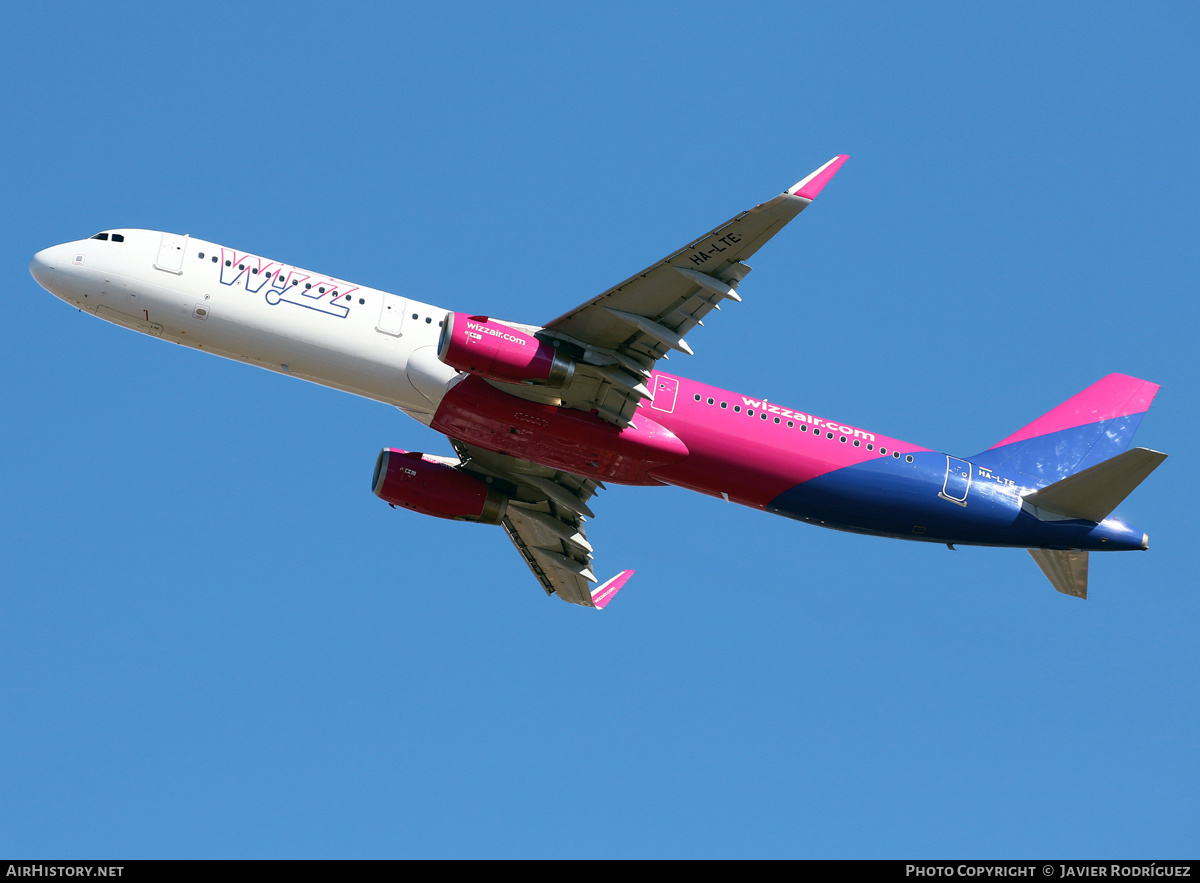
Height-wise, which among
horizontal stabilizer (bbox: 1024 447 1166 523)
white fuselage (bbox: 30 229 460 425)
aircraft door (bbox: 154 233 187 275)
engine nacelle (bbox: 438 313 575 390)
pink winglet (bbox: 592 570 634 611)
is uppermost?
aircraft door (bbox: 154 233 187 275)

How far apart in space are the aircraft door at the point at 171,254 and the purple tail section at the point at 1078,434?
26.5 metres

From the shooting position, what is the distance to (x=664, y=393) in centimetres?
3556

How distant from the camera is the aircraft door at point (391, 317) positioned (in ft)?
114

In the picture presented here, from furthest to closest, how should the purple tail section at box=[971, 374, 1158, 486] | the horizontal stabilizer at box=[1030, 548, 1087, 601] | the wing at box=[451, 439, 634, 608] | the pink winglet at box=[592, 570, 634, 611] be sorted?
the pink winglet at box=[592, 570, 634, 611] → the wing at box=[451, 439, 634, 608] → the purple tail section at box=[971, 374, 1158, 486] → the horizontal stabilizer at box=[1030, 548, 1087, 601]

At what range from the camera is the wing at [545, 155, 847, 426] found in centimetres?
2995

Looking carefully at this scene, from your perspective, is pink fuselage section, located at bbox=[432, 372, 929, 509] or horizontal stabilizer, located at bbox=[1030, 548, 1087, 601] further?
horizontal stabilizer, located at bbox=[1030, 548, 1087, 601]

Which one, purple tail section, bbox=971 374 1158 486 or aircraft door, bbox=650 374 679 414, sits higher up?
purple tail section, bbox=971 374 1158 486

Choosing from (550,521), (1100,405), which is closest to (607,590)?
(550,521)

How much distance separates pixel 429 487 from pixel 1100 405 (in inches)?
943

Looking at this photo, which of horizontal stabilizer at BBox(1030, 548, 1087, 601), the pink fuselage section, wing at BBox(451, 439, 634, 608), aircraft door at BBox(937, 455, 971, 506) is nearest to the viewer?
the pink fuselage section

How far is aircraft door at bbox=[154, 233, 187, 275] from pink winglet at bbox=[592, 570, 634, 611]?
1870cm

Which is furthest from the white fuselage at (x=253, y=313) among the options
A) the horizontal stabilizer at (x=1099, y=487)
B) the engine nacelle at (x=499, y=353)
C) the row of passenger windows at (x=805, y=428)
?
the horizontal stabilizer at (x=1099, y=487)

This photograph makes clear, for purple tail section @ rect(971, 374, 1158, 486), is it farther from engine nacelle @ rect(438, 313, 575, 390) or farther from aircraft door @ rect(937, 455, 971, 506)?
engine nacelle @ rect(438, 313, 575, 390)

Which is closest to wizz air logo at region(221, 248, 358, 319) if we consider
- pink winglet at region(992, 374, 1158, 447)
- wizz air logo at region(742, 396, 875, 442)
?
wizz air logo at region(742, 396, 875, 442)
